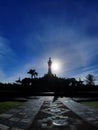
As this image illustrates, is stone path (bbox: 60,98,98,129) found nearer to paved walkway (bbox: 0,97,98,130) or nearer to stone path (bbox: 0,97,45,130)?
paved walkway (bbox: 0,97,98,130)

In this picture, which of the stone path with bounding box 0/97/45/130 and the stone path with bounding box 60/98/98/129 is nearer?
the stone path with bounding box 0/97/45/130

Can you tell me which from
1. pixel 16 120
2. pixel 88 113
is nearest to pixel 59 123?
pixel 16 120

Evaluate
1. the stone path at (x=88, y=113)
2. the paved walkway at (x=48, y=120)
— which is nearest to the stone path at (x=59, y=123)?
the paved walkway at (x=48, y=120)

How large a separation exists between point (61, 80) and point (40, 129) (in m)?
56.3

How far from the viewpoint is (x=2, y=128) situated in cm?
753

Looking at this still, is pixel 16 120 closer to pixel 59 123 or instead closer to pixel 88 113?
pixel 59 123

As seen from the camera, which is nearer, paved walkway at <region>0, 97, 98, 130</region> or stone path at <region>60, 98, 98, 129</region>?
paved walkway at <region>0, 97, 98, 130</region>

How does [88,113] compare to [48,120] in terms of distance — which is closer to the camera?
[48,120]

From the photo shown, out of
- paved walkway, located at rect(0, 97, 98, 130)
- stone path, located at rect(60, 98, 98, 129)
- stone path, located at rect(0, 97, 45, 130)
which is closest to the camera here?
stone path, located at rect(0, 97, 45, 130)

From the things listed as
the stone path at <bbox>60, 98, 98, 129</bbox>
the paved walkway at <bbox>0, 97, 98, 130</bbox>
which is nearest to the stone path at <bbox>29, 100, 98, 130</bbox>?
the paved walkway at <bbox>0, 97, 98, 130</bbox>

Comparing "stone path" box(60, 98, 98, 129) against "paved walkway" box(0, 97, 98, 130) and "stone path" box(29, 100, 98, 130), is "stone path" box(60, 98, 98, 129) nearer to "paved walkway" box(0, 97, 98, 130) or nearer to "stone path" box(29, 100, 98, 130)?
"paved walkway" box(0, 97, 98, 130)

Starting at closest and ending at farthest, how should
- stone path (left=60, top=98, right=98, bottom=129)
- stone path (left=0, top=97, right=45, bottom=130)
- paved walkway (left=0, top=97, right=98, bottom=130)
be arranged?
stone path (left=0, top=97, right=45, bottom=130) → paved walkway (left=0, top=97, right=98, bottom=130) → stone path (left=60, top=98, right=98, bottom=129)

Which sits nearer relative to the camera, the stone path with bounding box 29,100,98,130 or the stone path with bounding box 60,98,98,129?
the stone path with bounding box 29,100,98,130

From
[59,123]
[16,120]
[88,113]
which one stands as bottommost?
[59,123]
